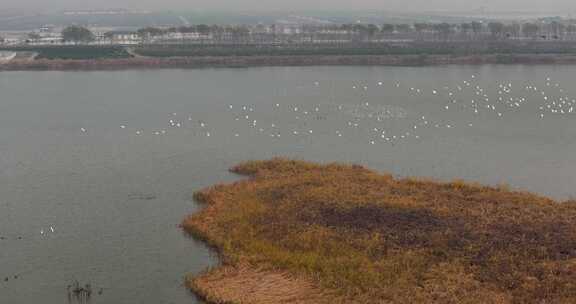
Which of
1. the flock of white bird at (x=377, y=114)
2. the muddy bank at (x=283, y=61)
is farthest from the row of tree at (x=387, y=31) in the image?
the flock of white bird at (x=377, y=114)

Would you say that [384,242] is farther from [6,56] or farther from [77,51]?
[6,56]

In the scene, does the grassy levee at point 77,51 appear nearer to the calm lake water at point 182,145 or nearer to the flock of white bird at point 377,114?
the calm lake water at point 182,145

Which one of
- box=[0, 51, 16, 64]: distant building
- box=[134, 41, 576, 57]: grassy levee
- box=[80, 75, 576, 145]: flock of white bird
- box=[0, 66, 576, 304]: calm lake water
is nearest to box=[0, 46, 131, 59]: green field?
box=[0, 51, 16, 64]: distant building

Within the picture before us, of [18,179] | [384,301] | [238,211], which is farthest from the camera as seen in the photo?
[18,179]

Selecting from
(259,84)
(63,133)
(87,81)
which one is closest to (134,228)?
(63,133)

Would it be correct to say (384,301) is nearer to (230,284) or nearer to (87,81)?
(230,284)

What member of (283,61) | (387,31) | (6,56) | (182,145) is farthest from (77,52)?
(182,145)

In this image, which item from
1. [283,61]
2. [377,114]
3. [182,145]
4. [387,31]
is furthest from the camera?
[387,31]
